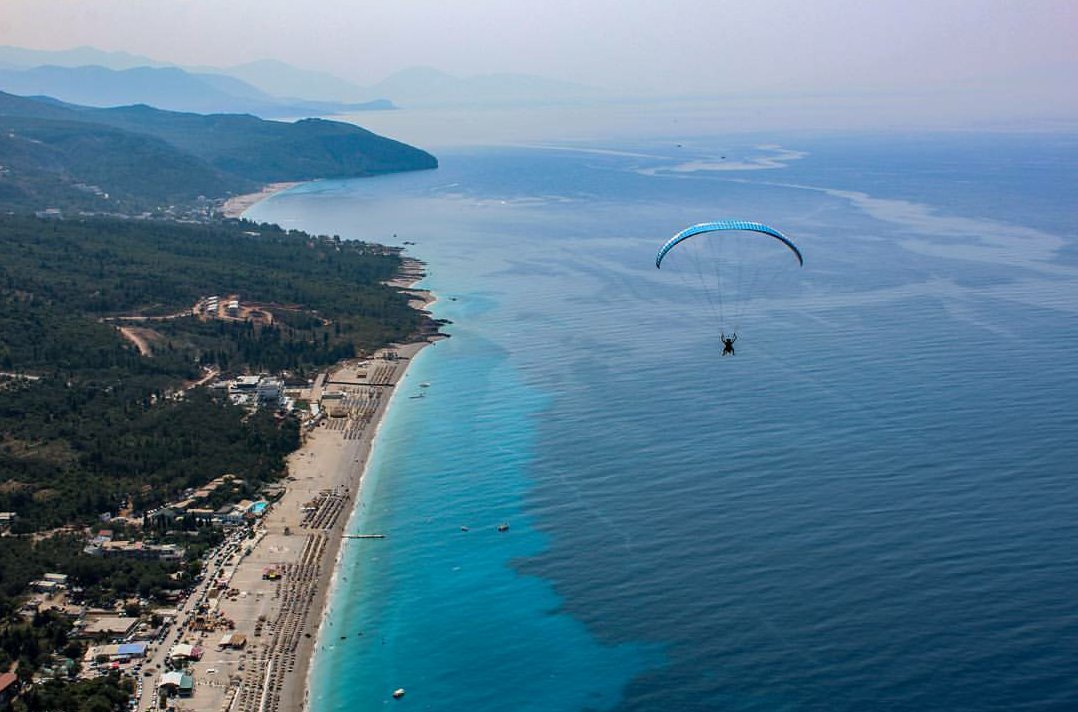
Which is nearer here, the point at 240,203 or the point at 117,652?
the point at 117,652

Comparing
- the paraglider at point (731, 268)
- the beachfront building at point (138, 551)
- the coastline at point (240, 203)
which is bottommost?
the beachfront building at point (138, 551)

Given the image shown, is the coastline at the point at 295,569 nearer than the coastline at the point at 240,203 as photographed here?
Yes

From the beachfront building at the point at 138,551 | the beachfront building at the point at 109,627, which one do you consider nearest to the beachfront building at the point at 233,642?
the beachfront building at the point at 109,627

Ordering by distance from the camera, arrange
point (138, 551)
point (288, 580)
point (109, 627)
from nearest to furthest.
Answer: point (109, 627)
point (288, 580)
point (138, 551)

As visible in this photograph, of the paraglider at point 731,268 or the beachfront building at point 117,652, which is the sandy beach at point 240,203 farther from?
the beachfront building at point 117,652

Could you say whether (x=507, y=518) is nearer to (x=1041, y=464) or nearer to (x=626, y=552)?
(x=626, y=552)

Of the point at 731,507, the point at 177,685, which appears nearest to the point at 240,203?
the point at 731,507

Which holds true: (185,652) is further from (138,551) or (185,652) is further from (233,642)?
(138,551)
